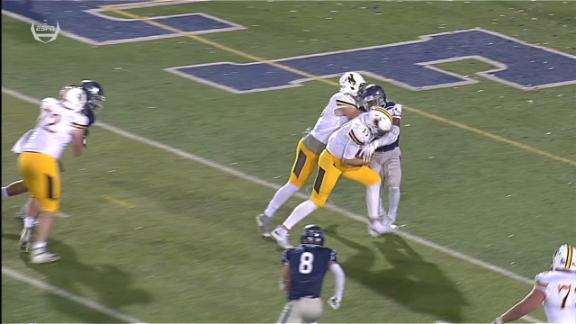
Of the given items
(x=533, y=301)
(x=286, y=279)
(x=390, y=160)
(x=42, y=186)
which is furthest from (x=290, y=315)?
(x=390, y=160)

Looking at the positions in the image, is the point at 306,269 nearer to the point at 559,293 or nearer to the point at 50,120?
the point at 559,293

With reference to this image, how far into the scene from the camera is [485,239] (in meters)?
11.4

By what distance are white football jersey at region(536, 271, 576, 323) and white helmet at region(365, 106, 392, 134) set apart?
106 inches

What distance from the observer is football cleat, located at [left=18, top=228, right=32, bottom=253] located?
10.0 meters

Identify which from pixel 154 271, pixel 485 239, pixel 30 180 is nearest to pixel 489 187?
pixel 485 239

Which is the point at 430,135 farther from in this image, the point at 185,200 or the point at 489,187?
the point at 185,200

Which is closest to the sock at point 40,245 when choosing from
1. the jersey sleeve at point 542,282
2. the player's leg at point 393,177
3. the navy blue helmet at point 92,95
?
the navy blue helmet at point 92,95

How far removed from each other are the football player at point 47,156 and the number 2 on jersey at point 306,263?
2.61m

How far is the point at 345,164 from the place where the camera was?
10547 mm

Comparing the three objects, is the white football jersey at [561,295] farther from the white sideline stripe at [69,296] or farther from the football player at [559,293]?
the white sideline stripe at [69,296]

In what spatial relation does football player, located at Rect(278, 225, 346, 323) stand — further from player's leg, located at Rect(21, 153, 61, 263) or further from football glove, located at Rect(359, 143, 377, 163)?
player's leg, located at Rect(21, 153, 61, 263)

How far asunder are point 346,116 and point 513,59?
297 inches

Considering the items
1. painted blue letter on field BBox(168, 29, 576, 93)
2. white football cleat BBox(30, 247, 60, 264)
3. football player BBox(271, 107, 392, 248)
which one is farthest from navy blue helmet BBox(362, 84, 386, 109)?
painted blue letter on field BBox(168, 29, 576, 93)

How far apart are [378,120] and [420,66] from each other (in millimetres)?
6695
